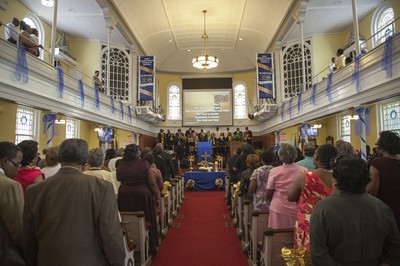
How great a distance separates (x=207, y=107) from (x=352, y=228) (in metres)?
19.0

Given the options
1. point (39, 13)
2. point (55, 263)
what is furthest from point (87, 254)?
point (39, 13)

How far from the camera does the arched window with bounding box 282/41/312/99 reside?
14625 mm

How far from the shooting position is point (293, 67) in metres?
14.8

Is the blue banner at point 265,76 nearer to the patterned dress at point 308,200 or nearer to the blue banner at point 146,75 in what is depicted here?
the blue banner at point 146,75

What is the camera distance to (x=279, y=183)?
3.09 meters

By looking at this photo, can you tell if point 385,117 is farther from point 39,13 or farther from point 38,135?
point 39,13

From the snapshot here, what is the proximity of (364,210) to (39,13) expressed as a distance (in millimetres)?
13565

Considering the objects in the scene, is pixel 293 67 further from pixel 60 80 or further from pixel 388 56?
pixel 60 80

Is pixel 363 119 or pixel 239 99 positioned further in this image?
pixel 239 99

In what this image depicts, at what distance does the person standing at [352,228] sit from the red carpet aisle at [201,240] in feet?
9.25

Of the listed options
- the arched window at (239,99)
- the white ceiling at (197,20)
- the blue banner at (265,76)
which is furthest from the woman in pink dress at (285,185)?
the arched window at (239,99)

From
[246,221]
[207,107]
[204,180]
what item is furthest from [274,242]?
[207,107]

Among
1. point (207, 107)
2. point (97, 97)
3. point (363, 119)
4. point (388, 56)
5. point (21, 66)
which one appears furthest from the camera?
point (207, 107)

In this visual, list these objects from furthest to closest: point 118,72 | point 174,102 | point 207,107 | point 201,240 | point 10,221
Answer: point 174,102 → point 207,107 → point 118,72 → point 201,240 → point 10,221
